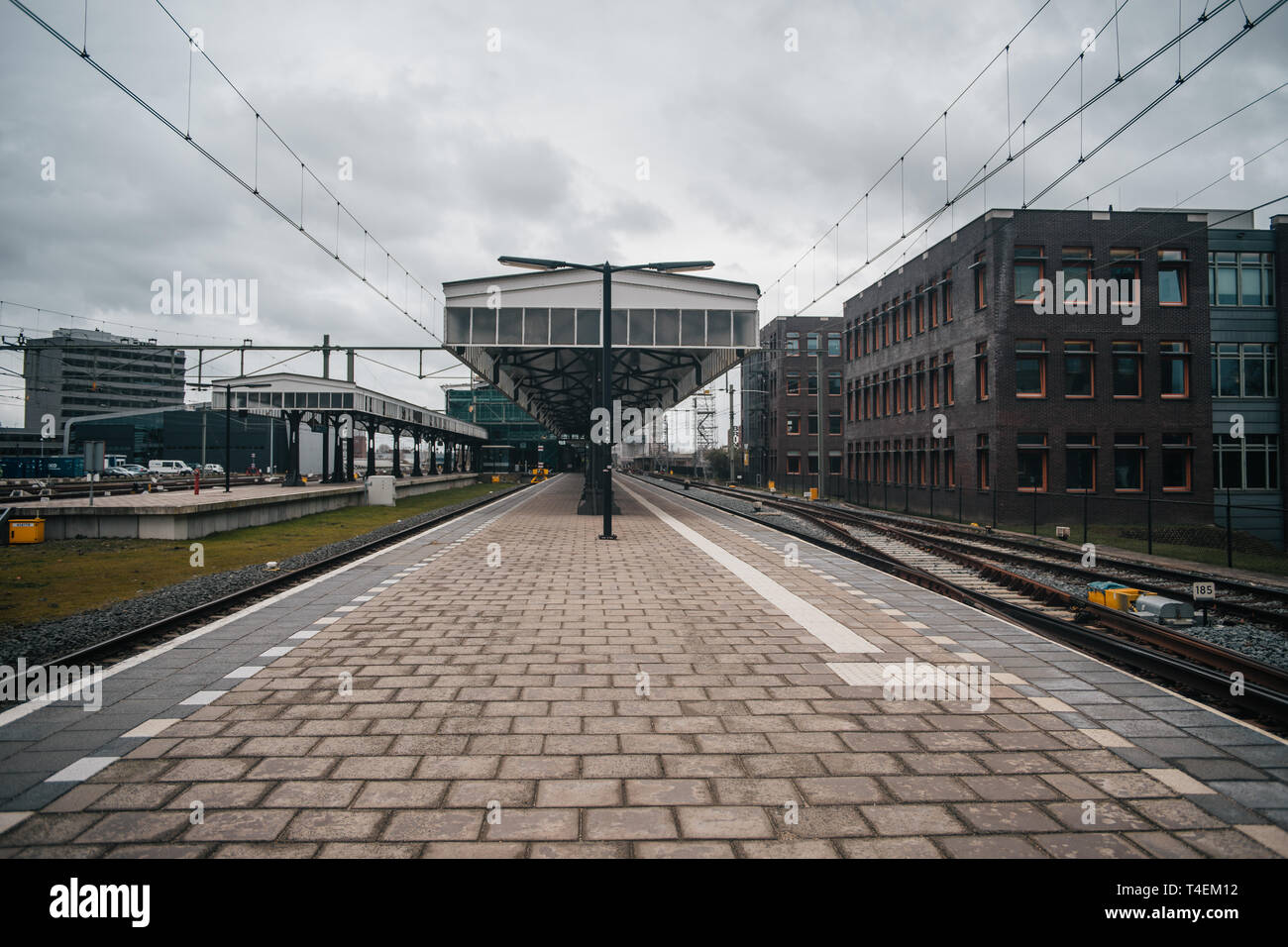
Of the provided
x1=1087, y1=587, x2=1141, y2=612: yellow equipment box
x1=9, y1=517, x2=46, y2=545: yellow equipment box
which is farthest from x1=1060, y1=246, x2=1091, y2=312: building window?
x1=9, y1=517, x2=46, y2=545: yellow equipment box

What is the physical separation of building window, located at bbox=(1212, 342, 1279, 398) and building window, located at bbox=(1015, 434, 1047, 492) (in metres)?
9.27

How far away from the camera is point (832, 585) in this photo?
1046cm

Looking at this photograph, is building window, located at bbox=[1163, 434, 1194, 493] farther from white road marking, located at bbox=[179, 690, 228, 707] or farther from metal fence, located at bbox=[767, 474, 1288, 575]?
white road marking, located at bbox=[179, 690, 228, 707]

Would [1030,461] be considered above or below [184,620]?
above

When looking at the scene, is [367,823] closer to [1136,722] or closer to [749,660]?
[749,660]

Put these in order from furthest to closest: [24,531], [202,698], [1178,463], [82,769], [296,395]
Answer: [296,395], [1178,463], [24,531], [202,698], [82,769]

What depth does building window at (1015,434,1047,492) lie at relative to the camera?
89.5ft

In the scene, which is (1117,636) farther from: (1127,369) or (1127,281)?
(1127,281)

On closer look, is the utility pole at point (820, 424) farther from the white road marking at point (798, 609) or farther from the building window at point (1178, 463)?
the white road marking at point (798, 609)

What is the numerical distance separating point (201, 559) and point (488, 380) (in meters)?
18.2

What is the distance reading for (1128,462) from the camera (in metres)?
27.5

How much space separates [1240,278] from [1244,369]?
3720 millimetres

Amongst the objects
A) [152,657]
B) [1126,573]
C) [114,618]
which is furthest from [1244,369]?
[114,618]
